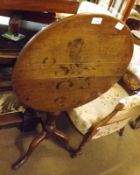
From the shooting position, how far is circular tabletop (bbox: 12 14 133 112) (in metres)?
0.99

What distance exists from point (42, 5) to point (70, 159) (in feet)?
3.48

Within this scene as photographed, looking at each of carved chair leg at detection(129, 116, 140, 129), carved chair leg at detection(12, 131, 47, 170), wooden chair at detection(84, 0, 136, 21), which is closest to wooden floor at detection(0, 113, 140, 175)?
carved chair leg at detection(12, 131, 47, 170)

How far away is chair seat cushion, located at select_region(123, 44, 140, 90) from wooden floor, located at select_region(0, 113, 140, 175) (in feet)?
1.56

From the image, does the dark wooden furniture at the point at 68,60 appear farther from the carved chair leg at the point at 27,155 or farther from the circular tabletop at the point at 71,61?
the carved chair leg at the point at 27,155

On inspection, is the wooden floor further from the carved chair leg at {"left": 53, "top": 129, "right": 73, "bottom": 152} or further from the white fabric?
the white fabric

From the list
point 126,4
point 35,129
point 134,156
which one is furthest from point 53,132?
point 126,4

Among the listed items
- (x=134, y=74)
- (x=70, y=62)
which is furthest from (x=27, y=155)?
(x=134, y=74)

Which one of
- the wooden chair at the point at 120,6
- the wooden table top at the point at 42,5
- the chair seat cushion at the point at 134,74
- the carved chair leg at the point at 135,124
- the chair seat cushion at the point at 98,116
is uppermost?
the wooden table top at the point at 42,5

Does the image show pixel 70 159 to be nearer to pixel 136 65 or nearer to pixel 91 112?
pixel 91 112

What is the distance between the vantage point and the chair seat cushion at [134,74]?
171 centimetres

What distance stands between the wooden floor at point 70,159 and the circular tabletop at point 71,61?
513 millimetres

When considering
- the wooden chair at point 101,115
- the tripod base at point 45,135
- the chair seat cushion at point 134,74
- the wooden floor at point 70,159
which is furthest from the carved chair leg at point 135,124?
the tripod base at point 45,135

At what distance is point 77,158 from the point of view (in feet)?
5.69

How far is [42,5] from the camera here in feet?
3.75
